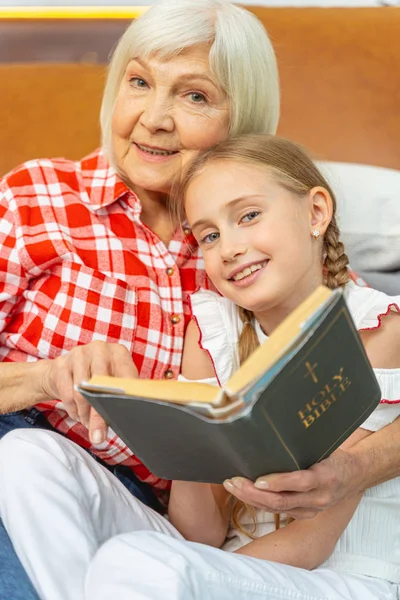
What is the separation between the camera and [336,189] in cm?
158

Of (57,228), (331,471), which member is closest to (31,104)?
(57,228)

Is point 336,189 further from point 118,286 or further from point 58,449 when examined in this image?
point 58,449

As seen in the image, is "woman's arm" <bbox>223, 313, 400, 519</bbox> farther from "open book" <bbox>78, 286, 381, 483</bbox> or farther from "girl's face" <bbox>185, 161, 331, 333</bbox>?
"girl's face" <bbox>185, 161, 331, 333</bbox>

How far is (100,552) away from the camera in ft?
3.42

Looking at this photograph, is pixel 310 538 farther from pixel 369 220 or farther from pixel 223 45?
pixel 223 45

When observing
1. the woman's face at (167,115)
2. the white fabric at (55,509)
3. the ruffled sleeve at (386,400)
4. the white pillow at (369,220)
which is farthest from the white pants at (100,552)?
the white pillow at (369,220)

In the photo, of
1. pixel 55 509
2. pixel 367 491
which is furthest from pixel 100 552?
pixel 367 491

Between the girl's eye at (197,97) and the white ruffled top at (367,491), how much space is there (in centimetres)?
36

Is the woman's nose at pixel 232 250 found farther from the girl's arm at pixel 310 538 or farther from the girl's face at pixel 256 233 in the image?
the girl's arm at pixel 310 538

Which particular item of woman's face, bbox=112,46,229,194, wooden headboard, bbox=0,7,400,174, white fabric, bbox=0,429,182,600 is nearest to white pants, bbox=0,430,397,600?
white fabric, bbox=0,429,182,600

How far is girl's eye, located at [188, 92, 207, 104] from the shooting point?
1.39 m

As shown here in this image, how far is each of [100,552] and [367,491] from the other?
43cm

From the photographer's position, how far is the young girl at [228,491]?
104cm

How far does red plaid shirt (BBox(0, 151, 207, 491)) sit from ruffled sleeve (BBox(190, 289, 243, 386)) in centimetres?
5
